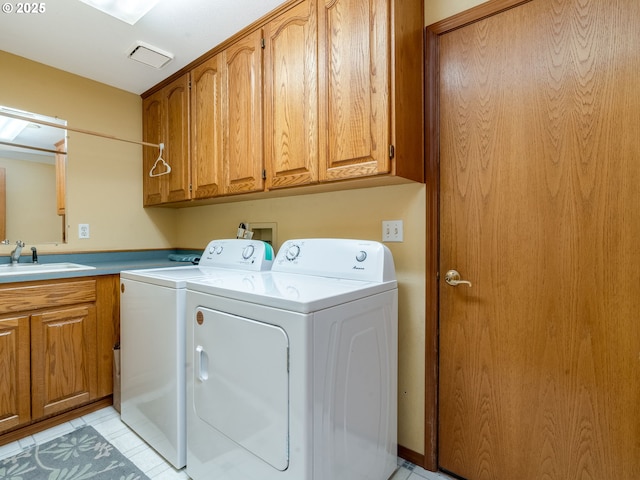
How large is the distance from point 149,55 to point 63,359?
6.27 ft

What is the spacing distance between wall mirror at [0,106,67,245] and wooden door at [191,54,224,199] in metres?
0.93

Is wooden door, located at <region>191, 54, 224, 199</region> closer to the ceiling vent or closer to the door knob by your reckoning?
the ceiling vent

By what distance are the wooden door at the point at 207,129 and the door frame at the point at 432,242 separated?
1245 millimetres

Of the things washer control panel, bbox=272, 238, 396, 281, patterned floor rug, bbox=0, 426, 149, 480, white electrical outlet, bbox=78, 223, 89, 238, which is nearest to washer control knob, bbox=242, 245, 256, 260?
washer control panel, bbox=272, 238, 396, 281

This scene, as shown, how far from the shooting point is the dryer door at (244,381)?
1073 millimetres

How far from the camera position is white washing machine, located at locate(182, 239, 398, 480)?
1.04 meters

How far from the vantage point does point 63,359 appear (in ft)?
6.21

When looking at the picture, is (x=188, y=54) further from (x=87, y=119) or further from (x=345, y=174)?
(x=345, y=174)

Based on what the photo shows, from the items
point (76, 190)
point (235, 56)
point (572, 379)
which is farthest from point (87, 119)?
point (572, 379)

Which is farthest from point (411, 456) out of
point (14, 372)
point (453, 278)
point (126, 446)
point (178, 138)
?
point (178, 138)

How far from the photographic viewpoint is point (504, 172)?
1354mm

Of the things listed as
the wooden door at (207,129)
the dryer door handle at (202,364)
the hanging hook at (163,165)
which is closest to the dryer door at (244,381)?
the dryer door handle at (202,364)

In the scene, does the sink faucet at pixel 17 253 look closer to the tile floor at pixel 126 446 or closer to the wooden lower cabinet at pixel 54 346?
the wooden lower cabinet at pixel 54 346

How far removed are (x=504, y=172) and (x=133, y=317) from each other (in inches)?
77.1
